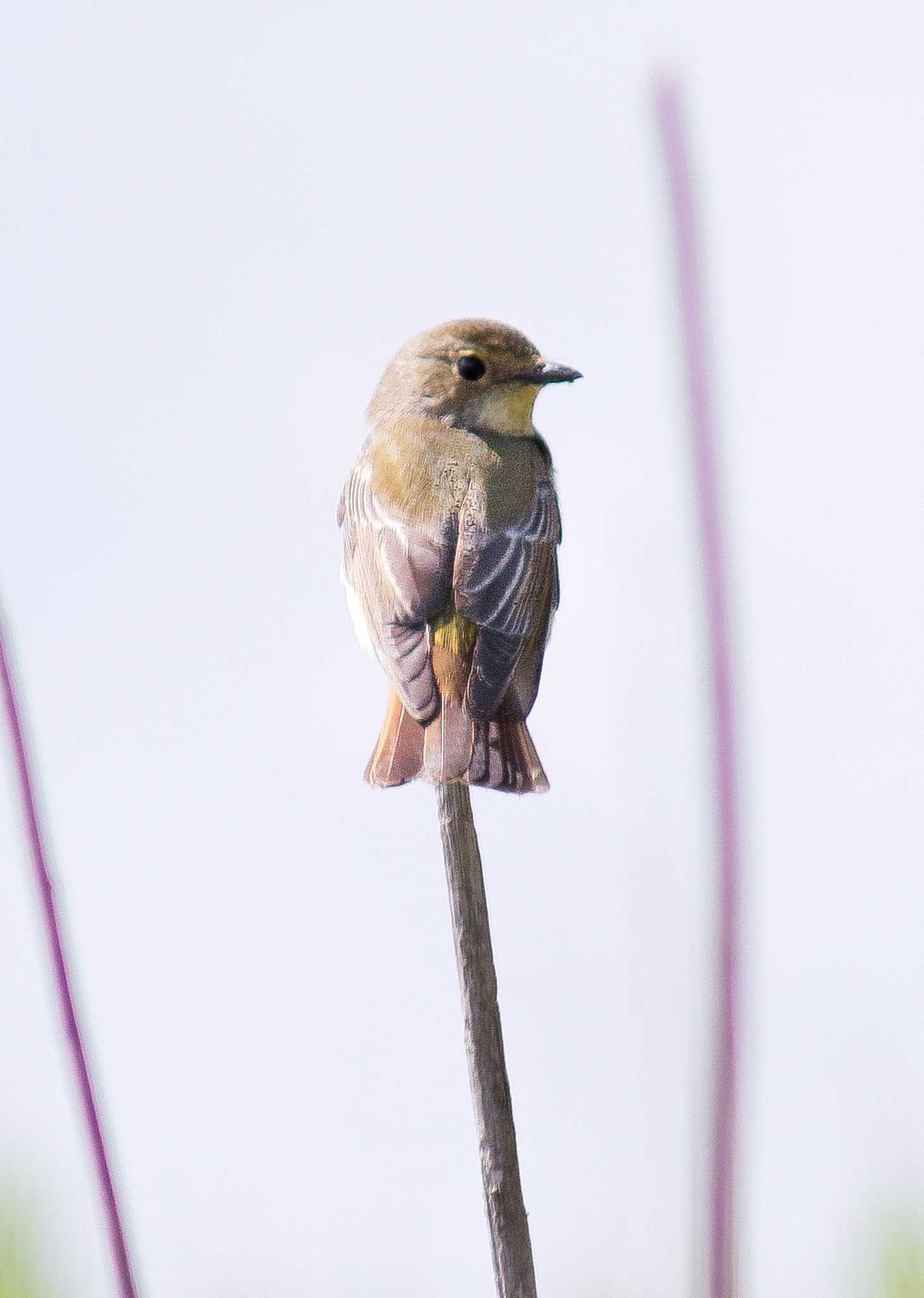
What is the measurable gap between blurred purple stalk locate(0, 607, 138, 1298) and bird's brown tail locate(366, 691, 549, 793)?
2.20ft

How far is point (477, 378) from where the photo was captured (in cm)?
212

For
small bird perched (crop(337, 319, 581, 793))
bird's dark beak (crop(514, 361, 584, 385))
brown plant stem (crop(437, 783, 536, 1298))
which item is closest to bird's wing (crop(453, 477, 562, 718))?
small bird perched (crop(337, 319, 581, 793))

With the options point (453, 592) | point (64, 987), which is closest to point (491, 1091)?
point (64, 987)

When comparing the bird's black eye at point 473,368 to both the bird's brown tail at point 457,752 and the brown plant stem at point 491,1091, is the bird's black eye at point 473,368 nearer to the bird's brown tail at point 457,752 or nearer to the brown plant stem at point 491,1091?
the bird's brown tail at point 457,752

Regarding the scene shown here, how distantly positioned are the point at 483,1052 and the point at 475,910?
118 millimetres

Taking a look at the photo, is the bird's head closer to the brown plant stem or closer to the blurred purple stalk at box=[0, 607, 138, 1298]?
the brown plant stem

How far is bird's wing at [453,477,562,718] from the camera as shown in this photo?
1304 mm

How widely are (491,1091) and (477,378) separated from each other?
154 cm

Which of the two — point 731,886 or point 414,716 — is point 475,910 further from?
point 414,716

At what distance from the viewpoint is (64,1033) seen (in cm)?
51

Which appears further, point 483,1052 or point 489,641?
point 489,641

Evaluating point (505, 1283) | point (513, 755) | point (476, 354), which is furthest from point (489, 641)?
point (476, 354)

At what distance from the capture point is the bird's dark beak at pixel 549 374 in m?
2.06

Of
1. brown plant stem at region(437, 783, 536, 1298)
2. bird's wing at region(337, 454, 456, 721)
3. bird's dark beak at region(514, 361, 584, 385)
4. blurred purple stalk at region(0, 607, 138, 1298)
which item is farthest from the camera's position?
bird's dark beak at region(514, 361, 584, 385)
